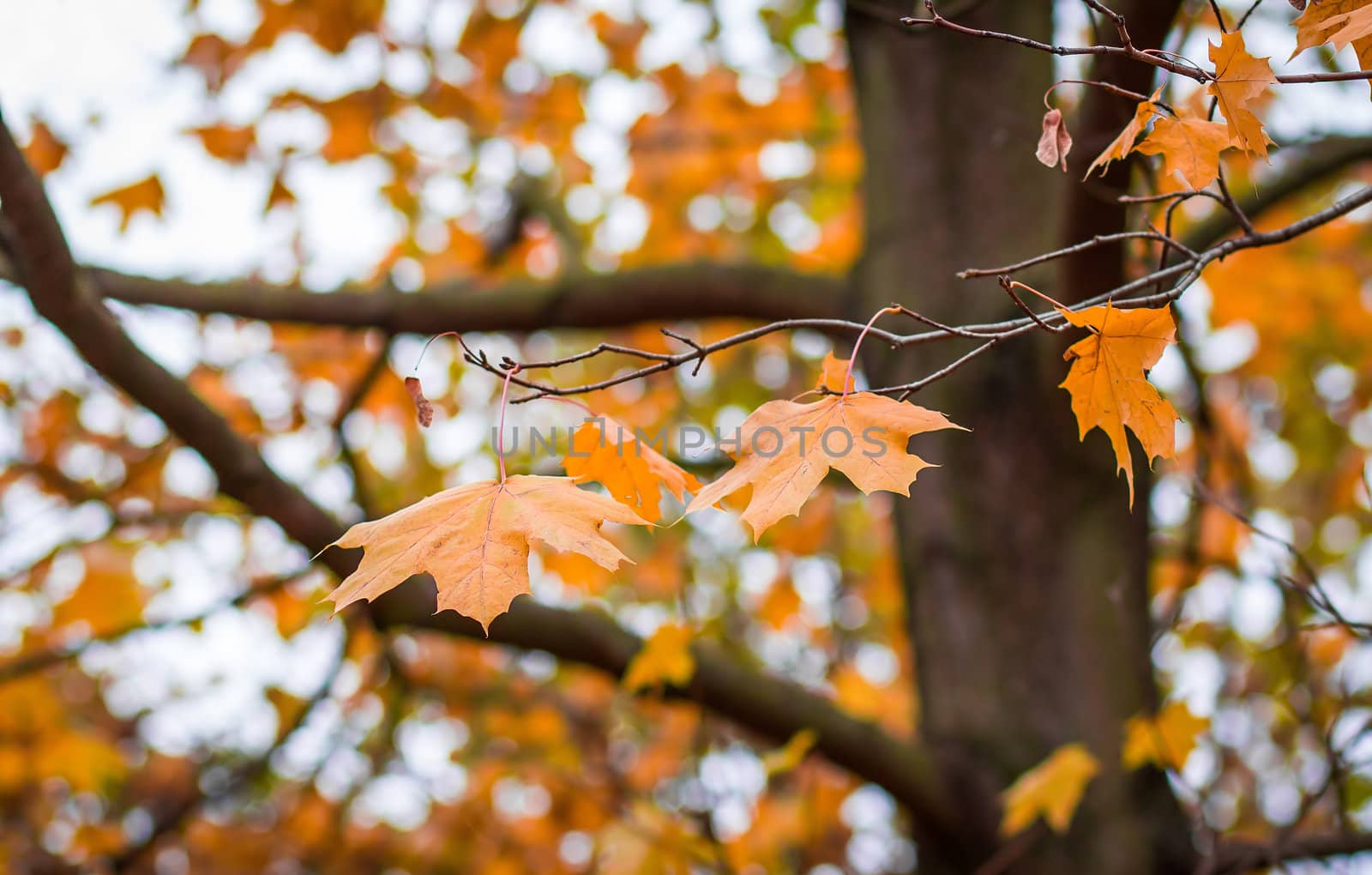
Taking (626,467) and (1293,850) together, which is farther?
(1293,850)

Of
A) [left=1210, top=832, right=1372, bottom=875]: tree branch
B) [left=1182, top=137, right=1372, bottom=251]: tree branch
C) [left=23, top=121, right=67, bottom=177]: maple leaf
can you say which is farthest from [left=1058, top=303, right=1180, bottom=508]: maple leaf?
[left=23, top=121, right=67, bottom=177]: maple leaf

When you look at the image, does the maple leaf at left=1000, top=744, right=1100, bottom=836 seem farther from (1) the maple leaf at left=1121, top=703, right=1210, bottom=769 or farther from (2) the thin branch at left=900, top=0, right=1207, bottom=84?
(2) the thin branch at left=900, top=0, right=1207, bottom=84

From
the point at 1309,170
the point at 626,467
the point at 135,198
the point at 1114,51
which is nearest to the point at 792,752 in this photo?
the point at 626,467

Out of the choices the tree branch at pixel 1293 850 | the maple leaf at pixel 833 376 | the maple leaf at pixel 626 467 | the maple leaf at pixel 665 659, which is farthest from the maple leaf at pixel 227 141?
the tree branch at pixel 1293 850

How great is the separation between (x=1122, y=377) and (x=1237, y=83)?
28cm

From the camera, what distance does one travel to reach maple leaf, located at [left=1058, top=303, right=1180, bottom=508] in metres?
0.87

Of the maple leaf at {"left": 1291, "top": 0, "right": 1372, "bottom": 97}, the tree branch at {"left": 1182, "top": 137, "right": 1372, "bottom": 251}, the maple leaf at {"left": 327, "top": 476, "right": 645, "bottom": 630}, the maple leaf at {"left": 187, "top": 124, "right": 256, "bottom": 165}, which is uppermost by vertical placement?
the maple leaf at {"left": 1291, "top": 0, "right": 1372, "bottom": 97}

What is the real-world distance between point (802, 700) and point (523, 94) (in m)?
2.71

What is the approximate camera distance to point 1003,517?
2188 mm

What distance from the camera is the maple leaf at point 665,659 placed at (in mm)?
1927

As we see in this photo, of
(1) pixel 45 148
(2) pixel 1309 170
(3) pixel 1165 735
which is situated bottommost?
(3) pixel 1165 735

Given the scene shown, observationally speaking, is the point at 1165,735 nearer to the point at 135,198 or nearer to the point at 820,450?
the point at 820,450

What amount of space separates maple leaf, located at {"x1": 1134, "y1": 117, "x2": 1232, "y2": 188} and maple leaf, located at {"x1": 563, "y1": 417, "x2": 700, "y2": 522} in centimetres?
57

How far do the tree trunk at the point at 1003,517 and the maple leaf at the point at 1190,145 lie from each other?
1.16 m
